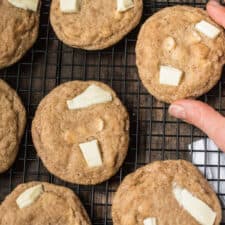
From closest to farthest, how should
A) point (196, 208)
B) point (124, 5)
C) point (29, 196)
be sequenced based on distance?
point (196, 208) < point (29, 196) < point (124, 5)

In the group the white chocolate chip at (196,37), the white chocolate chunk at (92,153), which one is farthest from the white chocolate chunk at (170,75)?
the white chocolate chunk at (92,153)

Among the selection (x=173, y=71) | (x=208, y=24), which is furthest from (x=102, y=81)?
(x=208, y=24)

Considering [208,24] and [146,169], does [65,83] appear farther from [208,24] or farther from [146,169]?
[208,24]

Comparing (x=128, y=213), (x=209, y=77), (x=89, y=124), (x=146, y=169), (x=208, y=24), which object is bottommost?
(x=128, y=213)

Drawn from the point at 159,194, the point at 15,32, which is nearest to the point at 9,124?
the point at 15,32

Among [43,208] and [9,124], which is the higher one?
[9,124]

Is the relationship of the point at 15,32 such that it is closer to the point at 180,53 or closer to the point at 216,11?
the point at 180,53

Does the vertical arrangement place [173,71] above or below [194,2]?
below
